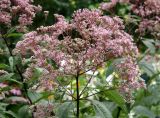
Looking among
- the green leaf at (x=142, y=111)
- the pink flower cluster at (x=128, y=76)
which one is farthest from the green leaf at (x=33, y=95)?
the green leaf at (x=142, y=111)

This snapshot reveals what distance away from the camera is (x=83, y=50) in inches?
106

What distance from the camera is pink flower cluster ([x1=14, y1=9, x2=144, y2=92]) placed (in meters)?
2.66

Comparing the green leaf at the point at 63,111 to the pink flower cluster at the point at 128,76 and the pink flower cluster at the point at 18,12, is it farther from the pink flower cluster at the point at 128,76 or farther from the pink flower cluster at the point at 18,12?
the pink flower cluster at the point at 18,12

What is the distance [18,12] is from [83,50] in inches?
35.0

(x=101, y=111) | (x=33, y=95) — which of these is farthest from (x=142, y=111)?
(x=101, y=111)

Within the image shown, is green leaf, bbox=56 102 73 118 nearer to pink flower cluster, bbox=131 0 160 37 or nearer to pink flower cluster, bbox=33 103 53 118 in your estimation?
pink flower cluster, bbox=33 103 53 118

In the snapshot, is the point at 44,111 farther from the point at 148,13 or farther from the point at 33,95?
the point at 148,13

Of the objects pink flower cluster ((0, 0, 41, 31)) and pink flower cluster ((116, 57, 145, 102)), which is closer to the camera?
pink flower cluster ((116, 57, 145, 102))

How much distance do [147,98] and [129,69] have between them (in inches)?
59.5

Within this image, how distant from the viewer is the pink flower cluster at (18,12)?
325 cm

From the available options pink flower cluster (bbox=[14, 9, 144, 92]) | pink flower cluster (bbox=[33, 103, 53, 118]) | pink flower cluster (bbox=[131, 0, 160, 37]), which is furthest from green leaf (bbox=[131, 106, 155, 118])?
pink flower cluster (bbox=[33, 103, 53, 118])

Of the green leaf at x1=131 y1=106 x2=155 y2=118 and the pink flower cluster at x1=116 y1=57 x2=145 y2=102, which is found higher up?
the green leaf at x1=131 y1=106 x2=155 y2=118

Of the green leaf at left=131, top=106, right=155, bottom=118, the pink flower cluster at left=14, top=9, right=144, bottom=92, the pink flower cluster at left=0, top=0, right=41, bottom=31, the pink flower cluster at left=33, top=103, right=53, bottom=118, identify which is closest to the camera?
the pink flower cluster at left=14, top=9, right=144, bottom=92

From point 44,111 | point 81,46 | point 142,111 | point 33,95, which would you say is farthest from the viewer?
point 142,111
